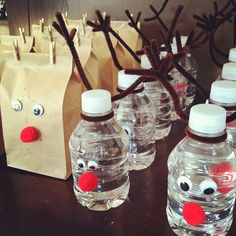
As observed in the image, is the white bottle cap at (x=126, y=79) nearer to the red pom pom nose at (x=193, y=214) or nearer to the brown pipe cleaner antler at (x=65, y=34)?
the brown pipe cleaner antler at (x=65, y=34)

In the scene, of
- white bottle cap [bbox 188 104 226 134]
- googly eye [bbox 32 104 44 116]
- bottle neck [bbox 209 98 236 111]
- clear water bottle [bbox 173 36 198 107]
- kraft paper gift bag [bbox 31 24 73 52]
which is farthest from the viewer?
clear water bottle [bbox 173 36 198 107]

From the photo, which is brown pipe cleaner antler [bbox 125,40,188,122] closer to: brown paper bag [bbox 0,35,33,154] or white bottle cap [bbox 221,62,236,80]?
white bottle cap [bbox 221,62,236,80]

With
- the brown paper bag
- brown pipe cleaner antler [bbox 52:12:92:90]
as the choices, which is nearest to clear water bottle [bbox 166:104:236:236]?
brown pipe cleaner antler [bbox 52:12:92:90]

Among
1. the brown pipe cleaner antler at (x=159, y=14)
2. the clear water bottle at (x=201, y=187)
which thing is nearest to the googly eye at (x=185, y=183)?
the clear water bottle at (x=201, y=187)

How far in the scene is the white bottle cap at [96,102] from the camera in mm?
546

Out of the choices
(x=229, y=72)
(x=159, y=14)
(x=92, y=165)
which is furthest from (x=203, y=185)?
(x=159, y=14)

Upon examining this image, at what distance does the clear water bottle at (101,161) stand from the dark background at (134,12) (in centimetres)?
57

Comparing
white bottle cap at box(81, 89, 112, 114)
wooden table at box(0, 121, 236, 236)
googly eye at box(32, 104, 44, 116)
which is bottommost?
wooden table at box(0, 121, 236, 236)

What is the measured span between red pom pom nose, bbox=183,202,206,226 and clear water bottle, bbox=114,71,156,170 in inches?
9.5

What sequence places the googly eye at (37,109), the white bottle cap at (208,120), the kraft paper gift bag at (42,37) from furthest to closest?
Answer: 1. the kraft paper gift bag at (42,37)
2. the googly eye at (37,109)
3. the white bottle cap at (208,120)

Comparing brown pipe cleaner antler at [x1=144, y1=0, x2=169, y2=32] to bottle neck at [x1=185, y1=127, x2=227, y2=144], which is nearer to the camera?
bottle neck at [x1=185, y1=127, x2=227, y2=144]

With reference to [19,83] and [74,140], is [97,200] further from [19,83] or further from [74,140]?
[19,83]

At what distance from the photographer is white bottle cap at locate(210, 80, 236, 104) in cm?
56

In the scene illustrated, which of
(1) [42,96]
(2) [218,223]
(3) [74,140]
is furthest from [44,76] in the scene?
(2) [218,223]
